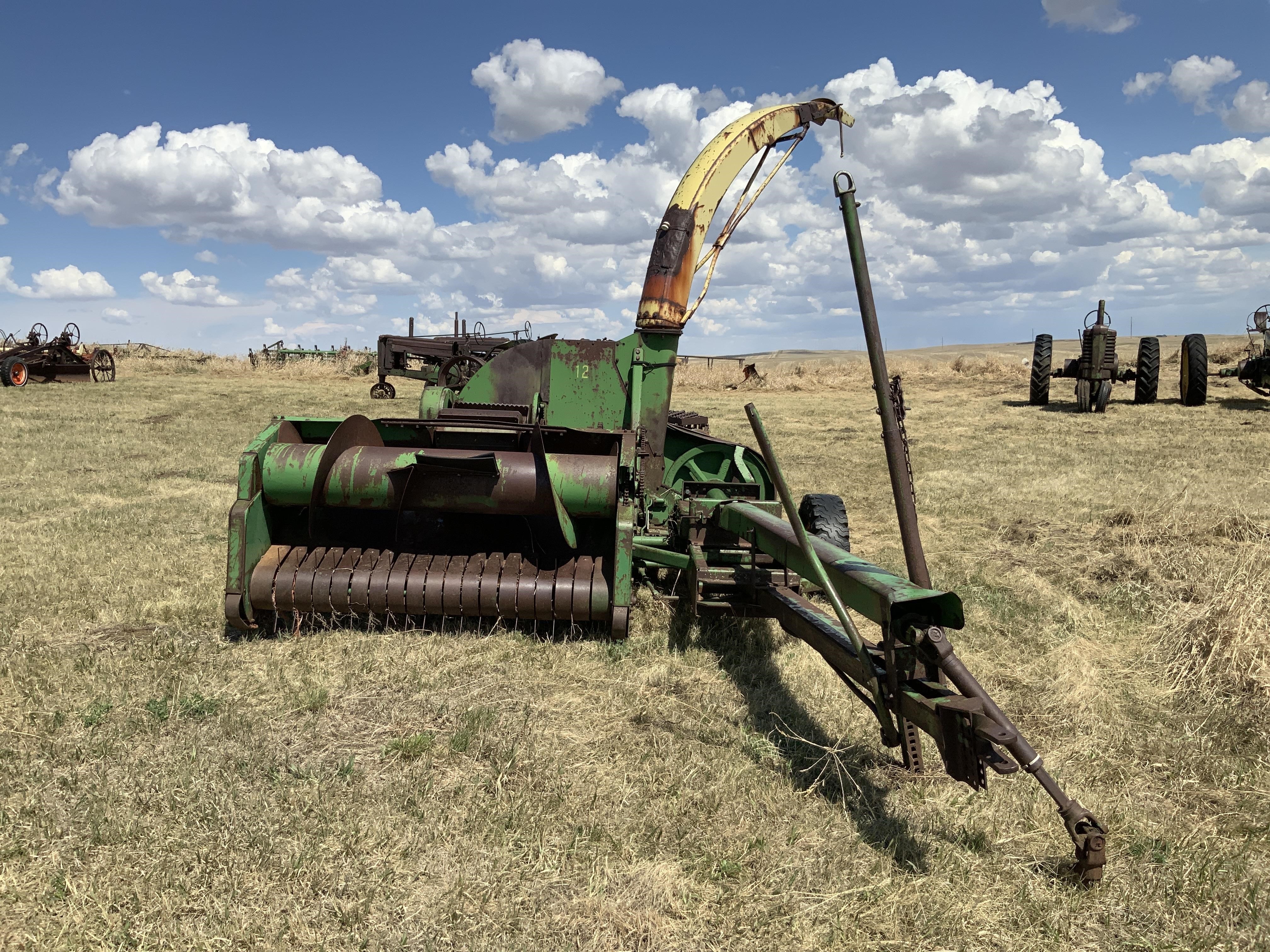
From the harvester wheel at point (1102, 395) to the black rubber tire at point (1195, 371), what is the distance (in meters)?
1.84

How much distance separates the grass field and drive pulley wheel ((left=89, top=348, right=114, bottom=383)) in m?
22.4

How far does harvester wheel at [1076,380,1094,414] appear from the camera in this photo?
18047 millimetres

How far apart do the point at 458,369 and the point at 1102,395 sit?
541 inches

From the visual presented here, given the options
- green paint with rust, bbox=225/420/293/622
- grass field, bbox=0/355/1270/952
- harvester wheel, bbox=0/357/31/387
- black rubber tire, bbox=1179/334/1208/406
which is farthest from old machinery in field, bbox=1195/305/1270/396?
harvester wheel, bbox=0/357/31/387

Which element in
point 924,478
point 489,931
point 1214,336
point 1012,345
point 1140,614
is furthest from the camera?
point 1012,345

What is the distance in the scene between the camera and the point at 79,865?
8.72 ft

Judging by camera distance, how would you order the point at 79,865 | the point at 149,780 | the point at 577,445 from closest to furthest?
the point at 79,865 → the point at 149,780 → the point at 577,445

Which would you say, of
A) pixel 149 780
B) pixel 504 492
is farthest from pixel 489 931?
pixel 504 492

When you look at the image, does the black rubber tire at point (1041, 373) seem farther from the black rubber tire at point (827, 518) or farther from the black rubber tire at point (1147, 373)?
the black rubber tire at point (827, 518)

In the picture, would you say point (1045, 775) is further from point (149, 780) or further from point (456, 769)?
point (149, 780)

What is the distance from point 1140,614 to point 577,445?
384 centimetres

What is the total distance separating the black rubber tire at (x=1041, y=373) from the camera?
19.6m

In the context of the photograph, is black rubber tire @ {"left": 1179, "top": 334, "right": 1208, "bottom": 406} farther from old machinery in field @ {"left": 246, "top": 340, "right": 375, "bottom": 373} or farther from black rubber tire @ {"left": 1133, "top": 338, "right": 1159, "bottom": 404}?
old machinery in field @ {"left": 246, "top": 340, "right": 375, "bottom": 373}

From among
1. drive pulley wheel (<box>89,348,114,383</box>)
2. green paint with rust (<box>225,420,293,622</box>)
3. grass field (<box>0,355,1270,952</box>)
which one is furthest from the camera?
drive pulley wheel (<box>89,348,114,383</box>)
